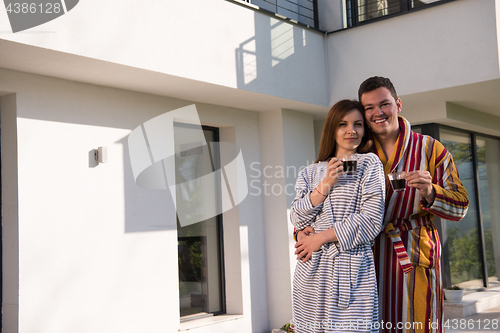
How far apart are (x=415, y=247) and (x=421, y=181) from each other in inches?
Answer: 11.7

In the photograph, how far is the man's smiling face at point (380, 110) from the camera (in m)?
2.05

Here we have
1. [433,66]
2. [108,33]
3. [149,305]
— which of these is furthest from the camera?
[433,66]

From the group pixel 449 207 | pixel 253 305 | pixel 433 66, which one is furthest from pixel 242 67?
pixel 449 207

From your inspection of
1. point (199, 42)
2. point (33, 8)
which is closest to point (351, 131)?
point (33, 8)

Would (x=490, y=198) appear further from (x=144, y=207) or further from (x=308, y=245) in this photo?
(x=308, y=245)

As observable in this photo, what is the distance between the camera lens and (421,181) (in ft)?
6.06

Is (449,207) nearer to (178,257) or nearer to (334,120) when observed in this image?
(334,120)

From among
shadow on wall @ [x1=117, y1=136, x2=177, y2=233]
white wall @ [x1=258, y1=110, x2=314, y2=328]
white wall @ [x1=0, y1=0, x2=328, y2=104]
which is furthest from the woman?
white wall @ [x1=258, y1=110, x2=314, y2=328]

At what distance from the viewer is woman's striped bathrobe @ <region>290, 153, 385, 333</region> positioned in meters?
1.86

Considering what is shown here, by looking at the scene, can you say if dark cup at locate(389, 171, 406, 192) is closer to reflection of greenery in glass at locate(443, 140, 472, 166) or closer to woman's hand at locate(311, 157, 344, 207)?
woman's hand at locate(311, 157, 344, 207)

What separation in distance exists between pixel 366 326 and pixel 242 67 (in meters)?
3.46

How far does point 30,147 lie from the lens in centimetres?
398

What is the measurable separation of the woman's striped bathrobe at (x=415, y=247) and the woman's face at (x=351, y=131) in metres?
0.19

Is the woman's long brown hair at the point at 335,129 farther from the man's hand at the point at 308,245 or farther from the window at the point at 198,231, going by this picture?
the window at the point at 198,231
